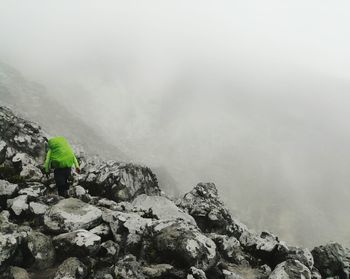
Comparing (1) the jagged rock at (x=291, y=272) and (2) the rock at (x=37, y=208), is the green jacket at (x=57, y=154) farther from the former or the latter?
(1) the jagged rock at (x=291, y=272)

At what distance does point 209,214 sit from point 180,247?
8400 millimetres

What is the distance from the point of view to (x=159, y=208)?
1995 centimetres

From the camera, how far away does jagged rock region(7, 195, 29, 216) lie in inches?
586

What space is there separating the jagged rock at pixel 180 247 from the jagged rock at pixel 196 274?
349mm

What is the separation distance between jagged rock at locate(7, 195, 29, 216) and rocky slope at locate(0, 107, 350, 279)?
0.13 feet

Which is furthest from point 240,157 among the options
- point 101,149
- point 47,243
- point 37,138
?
point 47,243

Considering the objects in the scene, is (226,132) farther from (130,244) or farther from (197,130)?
(130,244)

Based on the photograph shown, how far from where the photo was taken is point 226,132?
196 m

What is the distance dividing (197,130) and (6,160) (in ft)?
577

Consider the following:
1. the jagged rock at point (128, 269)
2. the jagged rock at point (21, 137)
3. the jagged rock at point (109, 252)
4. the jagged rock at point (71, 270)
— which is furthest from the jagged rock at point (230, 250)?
the jagged rock at point (21, 137)

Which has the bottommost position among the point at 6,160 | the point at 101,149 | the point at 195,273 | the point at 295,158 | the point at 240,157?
the point at 101,149

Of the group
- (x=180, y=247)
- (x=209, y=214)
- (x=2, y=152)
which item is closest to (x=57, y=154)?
(x=2, y=152)

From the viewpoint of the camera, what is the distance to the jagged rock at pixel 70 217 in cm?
1404

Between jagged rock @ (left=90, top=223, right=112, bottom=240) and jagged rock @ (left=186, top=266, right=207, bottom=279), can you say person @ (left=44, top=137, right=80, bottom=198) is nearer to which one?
jagged rock @ (left=90, top=223, right=112, bottom=240)
